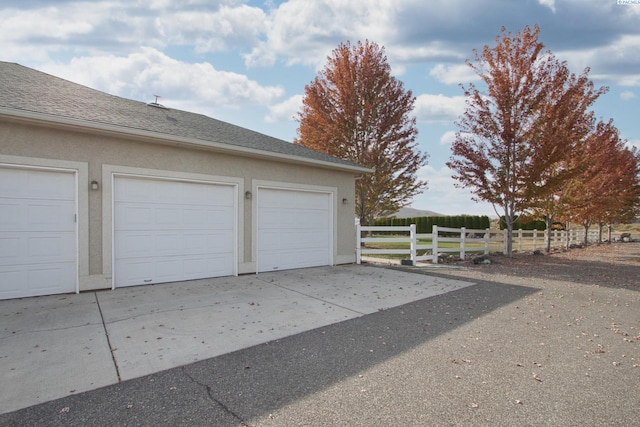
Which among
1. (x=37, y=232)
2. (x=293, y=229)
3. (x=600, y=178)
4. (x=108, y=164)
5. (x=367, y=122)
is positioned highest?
(x=367, y=122)

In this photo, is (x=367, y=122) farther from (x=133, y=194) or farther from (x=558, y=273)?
(x=133, y=194)

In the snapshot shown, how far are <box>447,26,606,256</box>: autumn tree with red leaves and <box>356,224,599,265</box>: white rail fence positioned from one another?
1555 mm

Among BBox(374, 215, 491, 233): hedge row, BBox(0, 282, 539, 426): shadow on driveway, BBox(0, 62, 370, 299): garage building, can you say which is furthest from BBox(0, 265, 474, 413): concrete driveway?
BBox(374, 215, 491, 233): hedge row

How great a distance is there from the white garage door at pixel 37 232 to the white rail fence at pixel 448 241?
716 cm

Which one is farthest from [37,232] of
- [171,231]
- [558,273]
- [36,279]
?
[558,273]

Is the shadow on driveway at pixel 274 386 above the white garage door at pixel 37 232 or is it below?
below

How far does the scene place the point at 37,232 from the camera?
18.7 ft

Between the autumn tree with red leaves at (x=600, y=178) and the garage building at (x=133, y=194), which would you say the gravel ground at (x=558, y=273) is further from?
the garage building at (x=133, y=194)

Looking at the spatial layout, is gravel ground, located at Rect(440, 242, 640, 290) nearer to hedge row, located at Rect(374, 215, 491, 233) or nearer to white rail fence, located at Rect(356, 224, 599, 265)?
white rail fence, located at Rect(356, 224, 599, 265)

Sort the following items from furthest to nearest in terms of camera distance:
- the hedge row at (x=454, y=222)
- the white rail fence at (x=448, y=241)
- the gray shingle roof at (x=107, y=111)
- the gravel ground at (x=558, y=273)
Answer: the hedge row at (x=454, y=222)
the white rail fence at (x=448, y=241)
the gravel ground at (x=558, y=273)
the gray shingle roof at (x=107, y=111)

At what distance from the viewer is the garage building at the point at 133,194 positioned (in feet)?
18.5

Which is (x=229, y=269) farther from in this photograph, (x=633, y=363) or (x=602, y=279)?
(x=602, y=279)

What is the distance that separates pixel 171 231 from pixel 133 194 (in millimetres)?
1021

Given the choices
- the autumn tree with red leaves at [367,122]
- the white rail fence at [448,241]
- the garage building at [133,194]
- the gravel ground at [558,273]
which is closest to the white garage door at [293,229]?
the garage building at [133,194]
